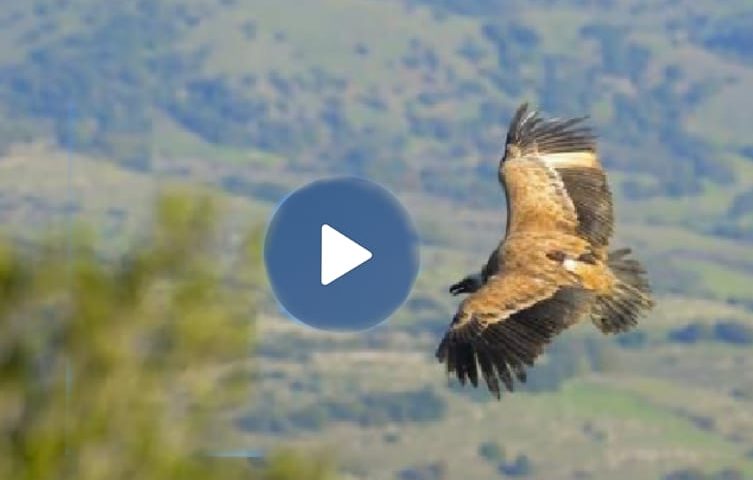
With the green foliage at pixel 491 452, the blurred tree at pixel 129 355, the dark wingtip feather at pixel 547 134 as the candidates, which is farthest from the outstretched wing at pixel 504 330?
the green foliage at pixel 491 452

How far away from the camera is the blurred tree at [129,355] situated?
12.5 metres

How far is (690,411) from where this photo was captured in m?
148

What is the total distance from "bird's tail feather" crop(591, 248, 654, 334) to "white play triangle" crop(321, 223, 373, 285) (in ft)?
11.7

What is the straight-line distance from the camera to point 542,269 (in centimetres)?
1702

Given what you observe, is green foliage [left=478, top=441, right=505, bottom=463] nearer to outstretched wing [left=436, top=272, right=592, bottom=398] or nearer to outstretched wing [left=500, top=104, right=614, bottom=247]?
outstretched wing [left=500, top=104, right=614, bottom=247]

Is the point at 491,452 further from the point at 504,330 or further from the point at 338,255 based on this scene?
the point at 338,255

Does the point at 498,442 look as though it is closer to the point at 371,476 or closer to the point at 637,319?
the point at 371,476

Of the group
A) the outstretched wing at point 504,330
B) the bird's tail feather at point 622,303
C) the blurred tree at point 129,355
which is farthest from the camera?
the bird's tail feather at point 622,303

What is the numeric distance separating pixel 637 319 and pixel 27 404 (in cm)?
617

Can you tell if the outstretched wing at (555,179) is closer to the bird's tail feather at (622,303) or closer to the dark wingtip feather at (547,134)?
the dark wingtip feather at (547,134)
